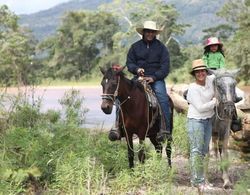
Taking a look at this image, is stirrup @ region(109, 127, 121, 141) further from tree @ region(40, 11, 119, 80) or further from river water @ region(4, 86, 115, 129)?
tree @ region(40, 11, 119, 80)

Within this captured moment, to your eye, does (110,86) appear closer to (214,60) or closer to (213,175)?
(214,60)

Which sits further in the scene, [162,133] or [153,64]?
[153,64]

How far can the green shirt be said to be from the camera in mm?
8617

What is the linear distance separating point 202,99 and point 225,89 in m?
0.33

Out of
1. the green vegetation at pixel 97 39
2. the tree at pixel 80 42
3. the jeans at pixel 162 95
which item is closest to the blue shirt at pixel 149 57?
the jeans at pixel 162 95

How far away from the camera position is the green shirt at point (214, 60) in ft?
28.3

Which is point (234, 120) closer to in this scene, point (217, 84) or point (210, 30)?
point (217, 84)

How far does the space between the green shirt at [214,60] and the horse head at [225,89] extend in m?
0.85

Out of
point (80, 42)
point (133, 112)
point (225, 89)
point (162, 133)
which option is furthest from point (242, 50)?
point (80, 42)

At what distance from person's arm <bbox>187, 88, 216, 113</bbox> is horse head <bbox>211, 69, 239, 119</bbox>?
0.14 metres

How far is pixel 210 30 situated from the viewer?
5538 cm

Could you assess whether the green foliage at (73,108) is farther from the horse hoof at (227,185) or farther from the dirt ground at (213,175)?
the horse hoof at (227,185)

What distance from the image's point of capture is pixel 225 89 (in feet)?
24.7

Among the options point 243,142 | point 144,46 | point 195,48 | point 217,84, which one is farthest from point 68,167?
point 195,48
